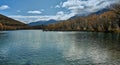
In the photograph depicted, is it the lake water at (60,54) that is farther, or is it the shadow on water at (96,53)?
the shadow on water at (96,53)

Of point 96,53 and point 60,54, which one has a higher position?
point 60,54

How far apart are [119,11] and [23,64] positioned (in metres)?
117

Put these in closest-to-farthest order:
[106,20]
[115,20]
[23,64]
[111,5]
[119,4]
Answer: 1. [23,64]
2. [119,4]
3. [111,5]
4. [115,20]
5. [106,20]

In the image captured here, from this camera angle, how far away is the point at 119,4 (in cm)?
14000

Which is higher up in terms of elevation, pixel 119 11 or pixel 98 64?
pixel 119 11

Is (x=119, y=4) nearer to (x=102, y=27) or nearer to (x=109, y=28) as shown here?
(x=109, y=28)

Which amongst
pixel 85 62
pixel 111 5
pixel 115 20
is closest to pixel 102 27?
pixel 115 20

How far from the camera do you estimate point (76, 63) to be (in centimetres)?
3719

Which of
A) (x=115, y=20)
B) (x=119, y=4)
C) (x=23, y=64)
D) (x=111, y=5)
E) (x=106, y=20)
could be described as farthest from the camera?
(x=106, y=20)

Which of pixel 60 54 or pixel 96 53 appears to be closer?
pixel 60 54

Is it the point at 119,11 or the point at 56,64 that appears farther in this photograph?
the point at 119,11

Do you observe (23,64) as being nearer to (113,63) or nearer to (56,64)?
(56,64)

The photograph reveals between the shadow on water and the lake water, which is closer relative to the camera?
the lake water

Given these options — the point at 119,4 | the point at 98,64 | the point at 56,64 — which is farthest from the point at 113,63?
the point at 119,4
